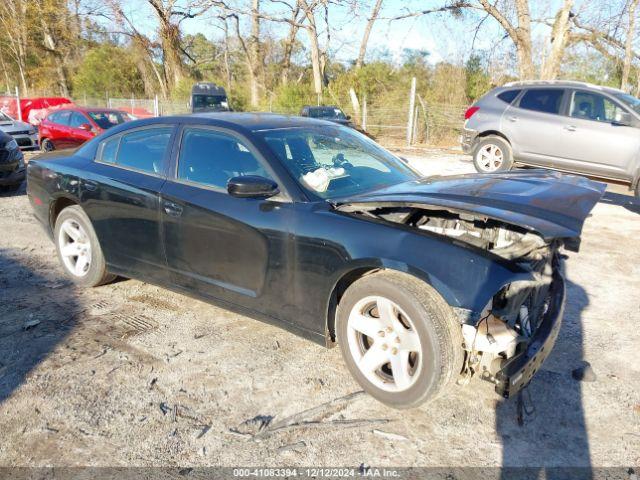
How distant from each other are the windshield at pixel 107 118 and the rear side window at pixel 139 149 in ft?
33.3

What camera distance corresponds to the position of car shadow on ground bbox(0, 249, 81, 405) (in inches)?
125

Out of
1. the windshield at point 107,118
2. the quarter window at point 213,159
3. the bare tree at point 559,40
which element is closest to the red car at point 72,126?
the windshield at point 107,118

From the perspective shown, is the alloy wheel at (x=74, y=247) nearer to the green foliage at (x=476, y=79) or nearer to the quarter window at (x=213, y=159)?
the quarter window at (x=213, y=159)

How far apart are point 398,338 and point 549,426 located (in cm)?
89

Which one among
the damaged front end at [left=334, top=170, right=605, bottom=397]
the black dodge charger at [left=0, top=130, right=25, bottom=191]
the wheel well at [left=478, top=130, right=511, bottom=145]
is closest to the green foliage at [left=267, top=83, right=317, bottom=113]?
the wheel well at [left=478, top=130, right=511, bottom=145]

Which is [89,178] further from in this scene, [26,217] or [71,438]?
[26,217]

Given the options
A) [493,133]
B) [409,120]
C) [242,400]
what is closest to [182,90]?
[409,120]

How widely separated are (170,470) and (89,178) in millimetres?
2780

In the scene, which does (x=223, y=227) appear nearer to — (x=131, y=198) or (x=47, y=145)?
(x=131, y=198)

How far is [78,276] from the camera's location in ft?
14.9

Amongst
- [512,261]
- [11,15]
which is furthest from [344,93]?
[11,15]

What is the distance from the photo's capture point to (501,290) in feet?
8.98

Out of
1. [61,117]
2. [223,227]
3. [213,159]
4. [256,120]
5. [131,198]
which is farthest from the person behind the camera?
[61,117]

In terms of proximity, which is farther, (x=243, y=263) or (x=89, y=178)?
(x=89, y=178)
